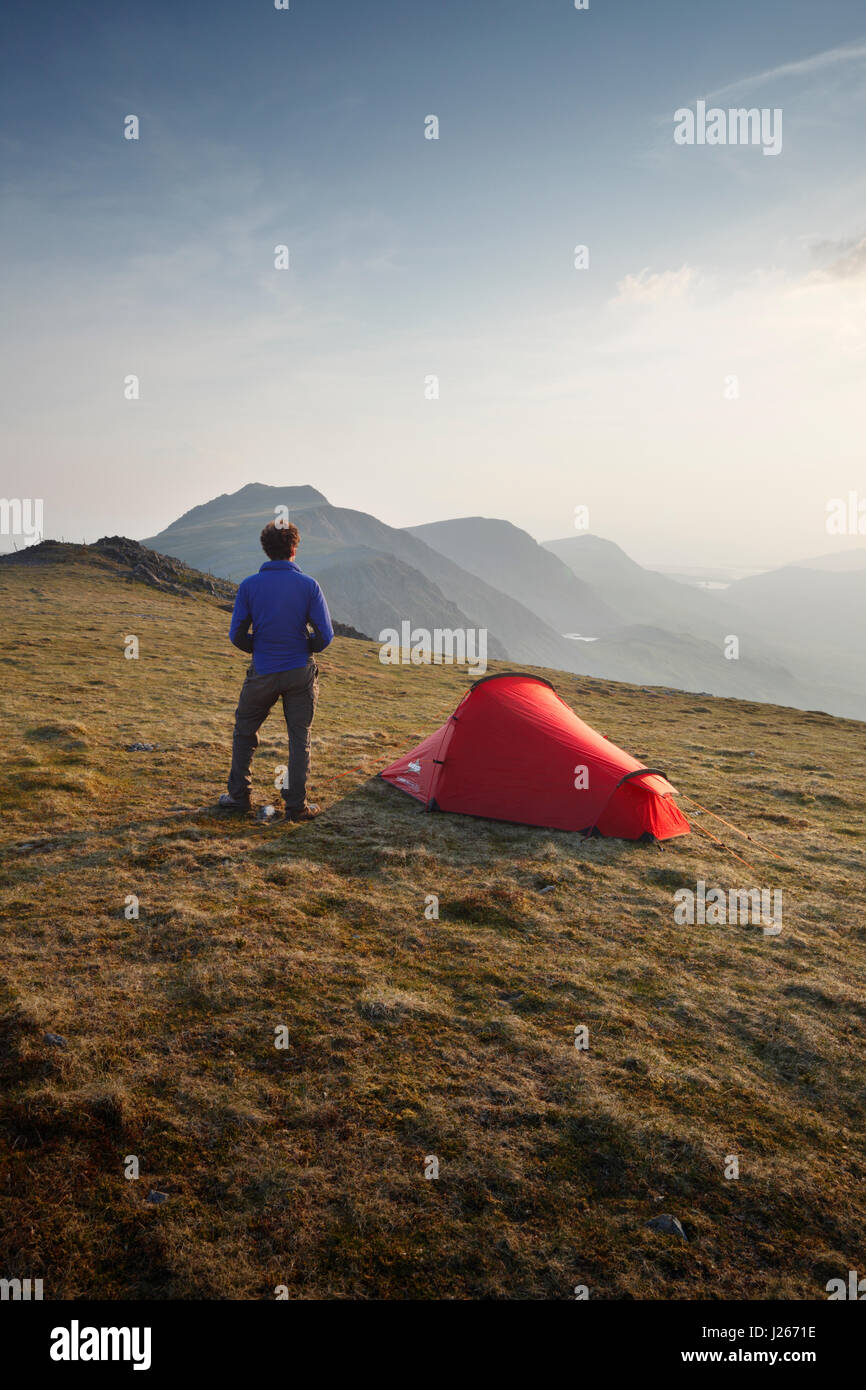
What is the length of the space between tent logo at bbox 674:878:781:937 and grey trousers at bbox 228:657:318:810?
5.69m

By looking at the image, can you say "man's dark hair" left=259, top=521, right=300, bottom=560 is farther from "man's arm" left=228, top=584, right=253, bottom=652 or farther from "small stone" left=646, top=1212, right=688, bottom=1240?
"small stone" left=646, top=1212, right=688, bottom=1240

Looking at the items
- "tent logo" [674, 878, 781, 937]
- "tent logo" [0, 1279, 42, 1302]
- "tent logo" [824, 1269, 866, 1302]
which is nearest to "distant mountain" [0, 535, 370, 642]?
"tent logo" [674, 878, 781, 937]

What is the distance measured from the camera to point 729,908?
893 centimetres

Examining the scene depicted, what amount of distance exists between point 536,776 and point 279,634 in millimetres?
4833

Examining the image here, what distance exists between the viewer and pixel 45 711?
15.5 meters

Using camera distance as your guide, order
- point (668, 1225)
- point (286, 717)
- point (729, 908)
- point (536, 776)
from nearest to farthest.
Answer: point (668, 1225)
point (729, 908)
point (286, 717)
point (536, 776)

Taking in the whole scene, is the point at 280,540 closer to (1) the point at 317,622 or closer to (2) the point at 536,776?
(1) the point at 317,622

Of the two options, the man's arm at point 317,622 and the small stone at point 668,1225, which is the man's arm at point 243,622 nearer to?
the man's arm at point 317,622
